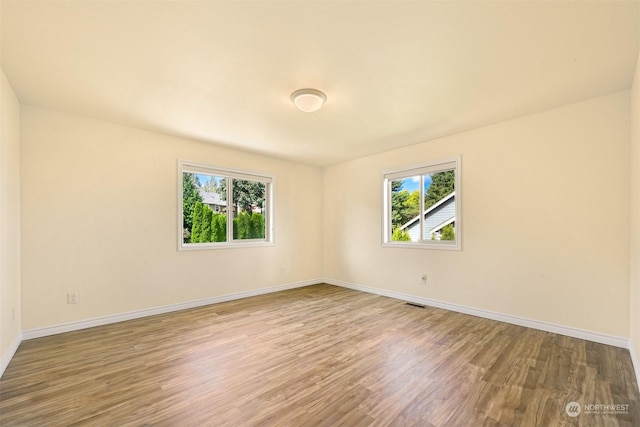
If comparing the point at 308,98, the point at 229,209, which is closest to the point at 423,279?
the point at 308,98

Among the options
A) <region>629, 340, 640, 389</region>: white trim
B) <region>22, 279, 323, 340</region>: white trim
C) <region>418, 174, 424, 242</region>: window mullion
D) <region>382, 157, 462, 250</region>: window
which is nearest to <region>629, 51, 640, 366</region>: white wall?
<region>629, 340, 640, 389</region>: white trim

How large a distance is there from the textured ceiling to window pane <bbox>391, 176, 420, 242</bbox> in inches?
54.9

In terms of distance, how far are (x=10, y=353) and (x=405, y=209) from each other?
5.00 m

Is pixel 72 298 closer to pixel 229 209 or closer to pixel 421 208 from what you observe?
pixel 229 209

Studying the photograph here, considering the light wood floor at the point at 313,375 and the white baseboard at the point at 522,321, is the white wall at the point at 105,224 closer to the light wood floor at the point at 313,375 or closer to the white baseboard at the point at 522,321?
the light wood floor at the point at 313,375

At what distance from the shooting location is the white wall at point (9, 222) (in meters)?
2.34

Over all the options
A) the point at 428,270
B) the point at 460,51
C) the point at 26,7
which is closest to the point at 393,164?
the point at 428,270

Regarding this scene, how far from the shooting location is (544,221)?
125 inches

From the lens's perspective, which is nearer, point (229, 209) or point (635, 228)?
point (635, 228)

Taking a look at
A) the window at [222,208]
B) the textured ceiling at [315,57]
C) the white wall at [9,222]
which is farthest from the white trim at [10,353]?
the textured ceiling at [315,57]

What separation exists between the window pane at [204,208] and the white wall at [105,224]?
218 millimetres

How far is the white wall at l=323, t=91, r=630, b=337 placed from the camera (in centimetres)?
278

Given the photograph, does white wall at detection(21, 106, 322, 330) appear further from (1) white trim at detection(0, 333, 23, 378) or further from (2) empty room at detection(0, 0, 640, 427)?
(1) white trim at detection(0, 333, 23, 378)

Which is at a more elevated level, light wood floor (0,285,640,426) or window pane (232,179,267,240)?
window pane (232,179,267,240)
